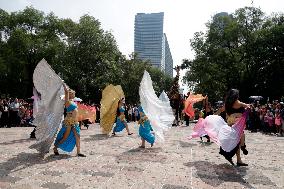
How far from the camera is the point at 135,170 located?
7047 millimetres

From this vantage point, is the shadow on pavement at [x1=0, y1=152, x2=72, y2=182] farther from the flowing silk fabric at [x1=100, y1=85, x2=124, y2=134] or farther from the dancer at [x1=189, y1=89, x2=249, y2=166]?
the flowing silk fabric at [x1=100, y1=85, x2=124, y2=134]

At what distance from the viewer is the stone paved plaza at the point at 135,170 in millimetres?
5969

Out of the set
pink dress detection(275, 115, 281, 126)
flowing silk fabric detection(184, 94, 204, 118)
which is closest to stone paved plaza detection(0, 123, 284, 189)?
flowing silk fabric detection(184, 94, 204, 118)

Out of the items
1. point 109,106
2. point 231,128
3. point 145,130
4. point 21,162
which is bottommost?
point 21,162

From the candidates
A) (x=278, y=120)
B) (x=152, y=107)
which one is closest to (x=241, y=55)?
(x=278, y=120)

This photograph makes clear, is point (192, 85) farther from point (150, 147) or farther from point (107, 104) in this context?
point (150, 147)

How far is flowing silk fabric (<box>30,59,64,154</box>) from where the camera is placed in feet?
27.3

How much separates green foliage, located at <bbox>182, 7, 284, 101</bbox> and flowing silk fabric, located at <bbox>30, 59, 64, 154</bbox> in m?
36.5

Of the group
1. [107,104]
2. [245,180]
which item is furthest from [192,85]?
[245,180]

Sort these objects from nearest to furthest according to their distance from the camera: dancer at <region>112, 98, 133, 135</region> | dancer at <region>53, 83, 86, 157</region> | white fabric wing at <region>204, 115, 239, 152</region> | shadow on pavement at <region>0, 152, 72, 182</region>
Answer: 1. shadow on pavement at <region>0, 152, 72, 182</region>
2. white fabric wing at <region>204, 115, 239, 152</region>
3. dancer at <region>53, 83, 86, 157</region>
4. dancer at <region>112, 98, 133, 135</region>

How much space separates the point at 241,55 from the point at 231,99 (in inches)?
1568

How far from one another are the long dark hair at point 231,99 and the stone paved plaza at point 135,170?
4.29 ft

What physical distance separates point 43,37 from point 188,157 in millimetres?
42476

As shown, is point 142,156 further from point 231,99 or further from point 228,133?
point 231,99
